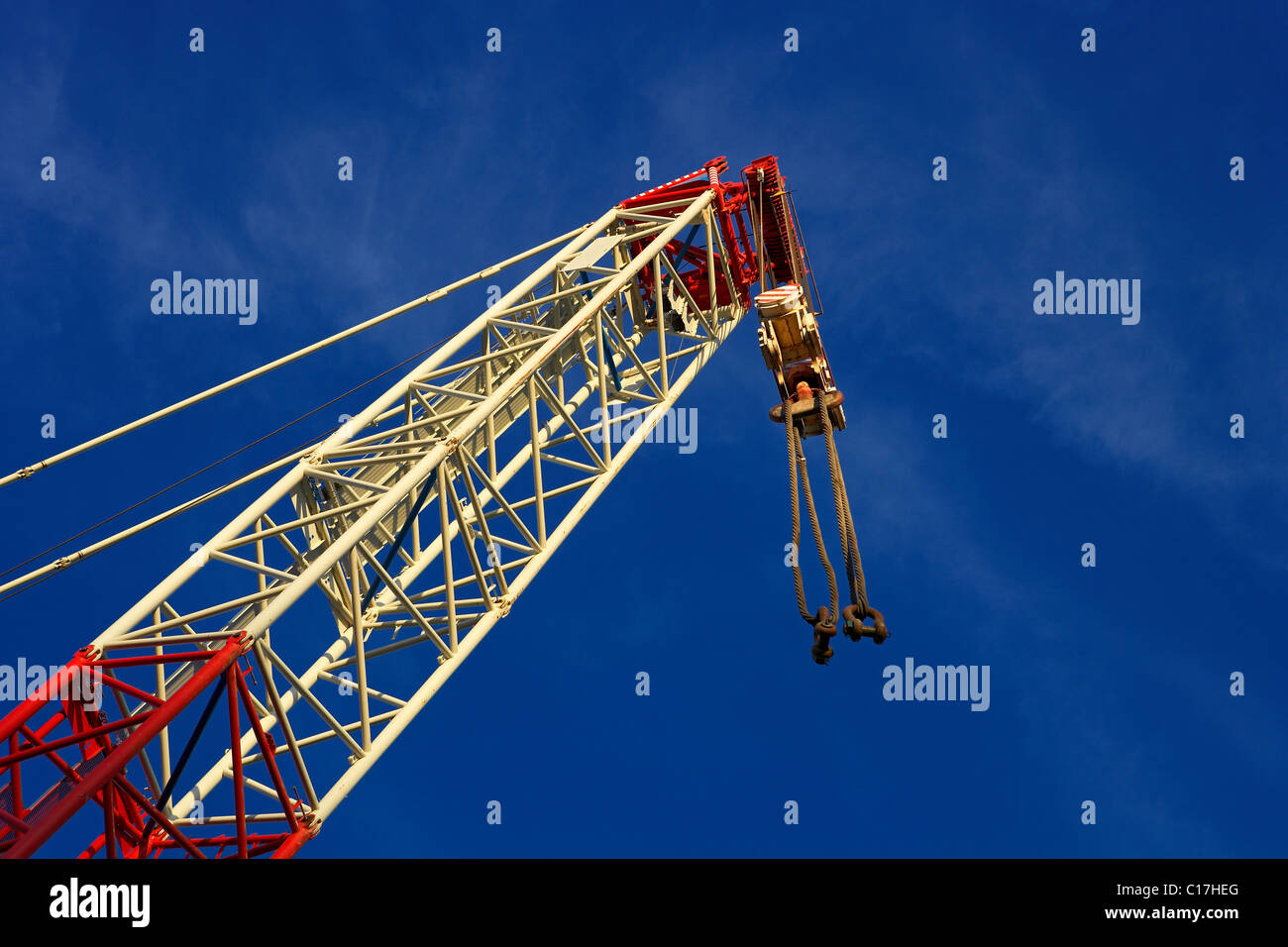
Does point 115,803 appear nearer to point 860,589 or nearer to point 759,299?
point 860,589

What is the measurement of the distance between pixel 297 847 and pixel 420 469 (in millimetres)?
5093

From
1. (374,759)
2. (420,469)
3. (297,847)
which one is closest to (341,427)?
(420,469)

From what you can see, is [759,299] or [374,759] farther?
[759,299]

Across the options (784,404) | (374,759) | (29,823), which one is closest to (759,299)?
(784,404)

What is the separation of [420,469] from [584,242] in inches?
316

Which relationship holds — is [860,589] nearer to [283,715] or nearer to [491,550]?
[491,550]

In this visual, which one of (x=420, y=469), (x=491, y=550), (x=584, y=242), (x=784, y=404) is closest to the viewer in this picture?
(x=420, y=469)

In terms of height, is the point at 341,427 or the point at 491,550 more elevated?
the point at 341,427

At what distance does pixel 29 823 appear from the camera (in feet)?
47.0

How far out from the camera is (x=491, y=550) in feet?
61.3
